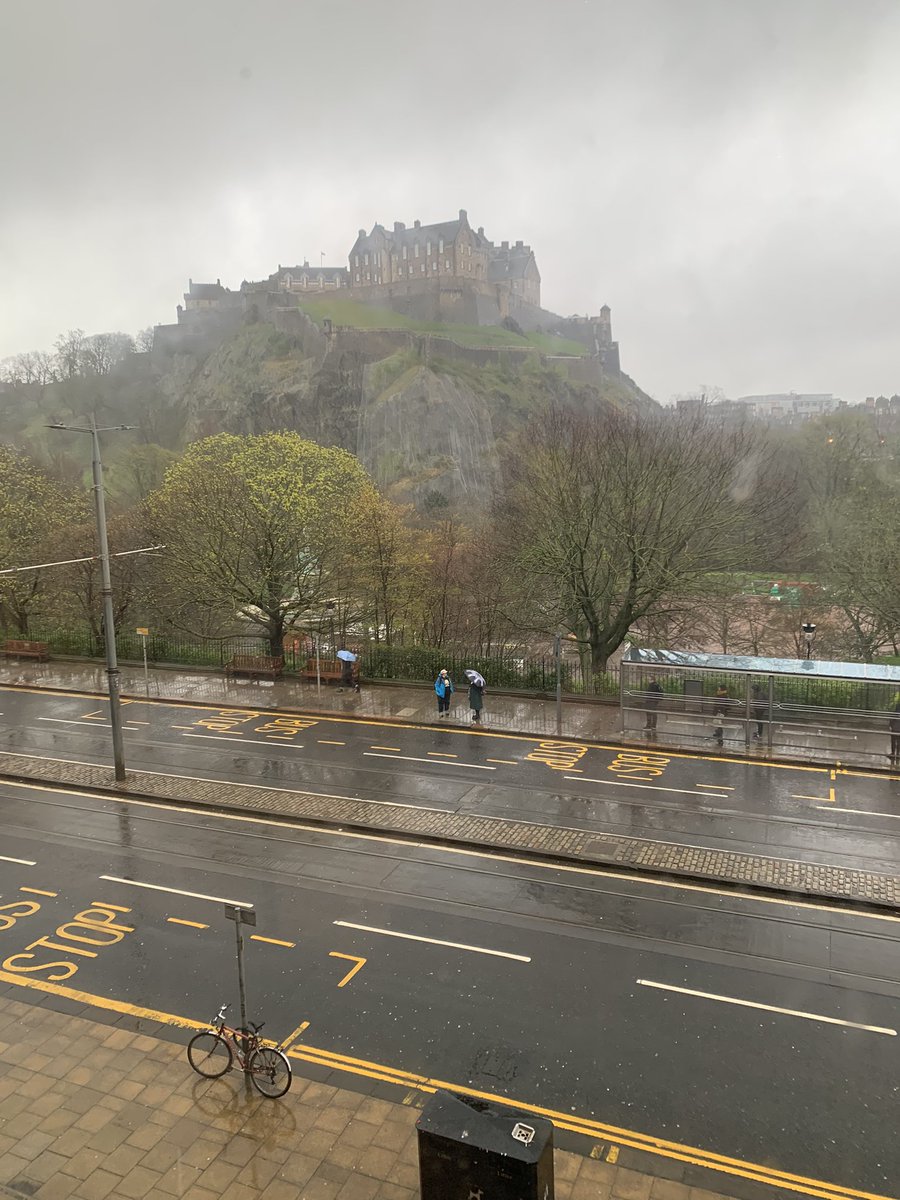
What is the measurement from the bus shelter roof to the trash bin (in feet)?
51.2

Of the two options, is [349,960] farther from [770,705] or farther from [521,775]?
[770,705]

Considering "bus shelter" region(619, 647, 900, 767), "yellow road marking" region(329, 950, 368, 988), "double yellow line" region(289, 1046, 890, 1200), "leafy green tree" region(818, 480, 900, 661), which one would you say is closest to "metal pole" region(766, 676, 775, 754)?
"bus shelter" region(619, 647, 900, 767)

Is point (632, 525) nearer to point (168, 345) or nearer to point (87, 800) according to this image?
point (87, 800)

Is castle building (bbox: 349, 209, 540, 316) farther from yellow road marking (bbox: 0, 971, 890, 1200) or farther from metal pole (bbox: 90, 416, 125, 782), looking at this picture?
yellow road marking (bbox: 0, 971, 890, 1200)

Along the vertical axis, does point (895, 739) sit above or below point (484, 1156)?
below

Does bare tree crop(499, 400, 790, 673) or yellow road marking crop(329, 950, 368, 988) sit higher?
bare tree crop(499, 400, 790, 673)

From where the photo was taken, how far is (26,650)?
33.2m

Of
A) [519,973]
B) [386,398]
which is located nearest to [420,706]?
[519,973]

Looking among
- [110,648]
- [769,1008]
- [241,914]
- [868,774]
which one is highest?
[110,648]

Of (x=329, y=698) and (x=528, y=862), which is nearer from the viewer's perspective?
(x=528, y=862)

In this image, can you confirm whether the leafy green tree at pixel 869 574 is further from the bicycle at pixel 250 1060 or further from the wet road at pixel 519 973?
the bicycle at pixel 250 1060

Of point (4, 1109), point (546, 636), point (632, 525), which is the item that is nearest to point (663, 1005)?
point (4, 1109)

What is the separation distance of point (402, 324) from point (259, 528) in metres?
106

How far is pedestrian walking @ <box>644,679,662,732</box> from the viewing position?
2117cm
